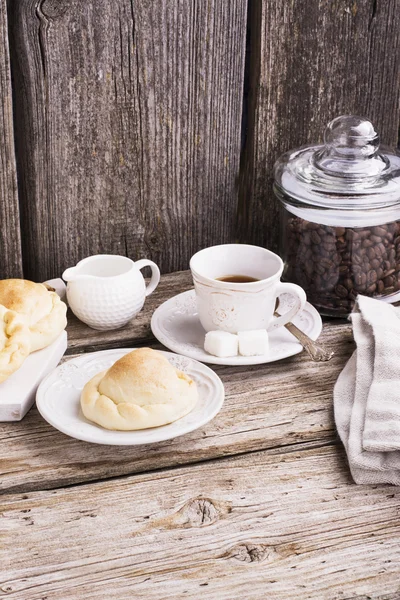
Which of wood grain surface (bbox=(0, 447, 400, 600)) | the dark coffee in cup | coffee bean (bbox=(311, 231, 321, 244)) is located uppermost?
coffee bean (bbox=(311, 231, 321, 244))

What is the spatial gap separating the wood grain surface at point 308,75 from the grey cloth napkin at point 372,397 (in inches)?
15.5

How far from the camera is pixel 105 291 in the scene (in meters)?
1.34

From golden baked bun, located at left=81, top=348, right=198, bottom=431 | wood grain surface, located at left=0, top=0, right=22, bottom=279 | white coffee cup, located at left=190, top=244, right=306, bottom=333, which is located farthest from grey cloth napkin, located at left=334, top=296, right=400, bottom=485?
Result: wood grain surface, located at left=0, top=0, right=22, bottom=279

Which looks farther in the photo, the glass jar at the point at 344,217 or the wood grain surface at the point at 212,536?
the glass jar at the point at 344,217

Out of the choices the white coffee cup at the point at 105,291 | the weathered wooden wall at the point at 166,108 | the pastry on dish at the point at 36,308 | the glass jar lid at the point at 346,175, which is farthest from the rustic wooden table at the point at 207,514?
the weathered wooden wall at the point at 166,108

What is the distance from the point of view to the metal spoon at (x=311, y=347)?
128 centimetres

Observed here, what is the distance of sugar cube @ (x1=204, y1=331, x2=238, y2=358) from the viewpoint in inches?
49.9

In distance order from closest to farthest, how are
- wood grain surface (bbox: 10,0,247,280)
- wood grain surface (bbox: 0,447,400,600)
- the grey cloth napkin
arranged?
wood grain surface (bbox: 0,447,400,600)
the grey cloth napkin
wood grain surface (bbox: 10,0,247,280)

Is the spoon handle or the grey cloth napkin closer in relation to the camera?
the grey cloth napkin

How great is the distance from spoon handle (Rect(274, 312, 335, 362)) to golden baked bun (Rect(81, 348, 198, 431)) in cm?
25

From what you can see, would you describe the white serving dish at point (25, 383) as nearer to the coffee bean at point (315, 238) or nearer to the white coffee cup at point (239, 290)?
the white coffee cup at point (239, 290)

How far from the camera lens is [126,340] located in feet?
4.54

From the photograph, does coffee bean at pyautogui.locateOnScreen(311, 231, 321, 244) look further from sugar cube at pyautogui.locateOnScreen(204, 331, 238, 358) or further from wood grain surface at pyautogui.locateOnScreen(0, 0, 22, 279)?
wood grain surface at pyautogui.locateOnScreen(0, 0, 22, 279)

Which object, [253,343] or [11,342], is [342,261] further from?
[11,342]
